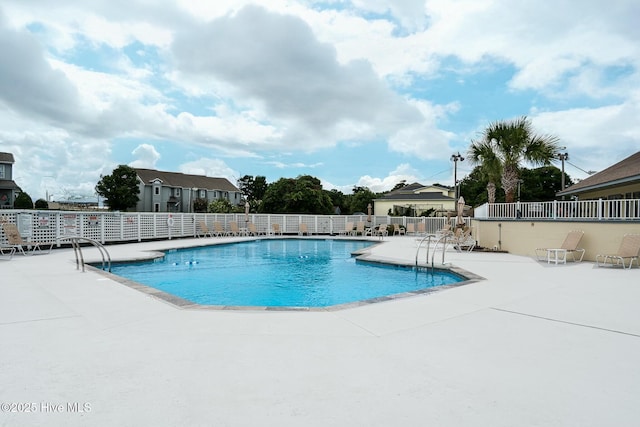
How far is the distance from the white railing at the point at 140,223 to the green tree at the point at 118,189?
28863 millimetres

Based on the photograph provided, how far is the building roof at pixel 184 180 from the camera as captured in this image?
47.0 metres

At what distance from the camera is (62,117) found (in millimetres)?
22500

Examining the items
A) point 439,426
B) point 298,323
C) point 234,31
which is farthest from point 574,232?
point 234,31

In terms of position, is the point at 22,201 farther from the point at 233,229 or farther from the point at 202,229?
the point at 233,229

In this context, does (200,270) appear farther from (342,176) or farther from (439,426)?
(342,176)

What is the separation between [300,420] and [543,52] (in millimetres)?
16052

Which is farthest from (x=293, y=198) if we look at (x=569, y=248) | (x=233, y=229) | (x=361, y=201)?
(x=569, y=248)

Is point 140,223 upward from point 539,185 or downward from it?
downward

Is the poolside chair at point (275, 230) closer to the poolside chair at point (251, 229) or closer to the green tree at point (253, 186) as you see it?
the poolside chair at point (251, 229)

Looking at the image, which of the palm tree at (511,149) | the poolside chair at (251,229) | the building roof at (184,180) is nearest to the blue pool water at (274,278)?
the palm tree at (511,149)

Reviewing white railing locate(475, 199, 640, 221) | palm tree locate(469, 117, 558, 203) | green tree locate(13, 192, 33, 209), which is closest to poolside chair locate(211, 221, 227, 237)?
white railing locate(475, 199, 640, 221)

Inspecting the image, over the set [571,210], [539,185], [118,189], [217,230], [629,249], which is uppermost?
[539,185]

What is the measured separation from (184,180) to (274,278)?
45.4 meters

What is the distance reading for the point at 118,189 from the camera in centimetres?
4400
